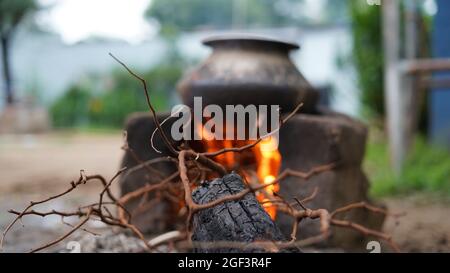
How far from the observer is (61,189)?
6.05 meters

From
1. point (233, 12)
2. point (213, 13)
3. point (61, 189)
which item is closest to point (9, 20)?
point (61, 189)

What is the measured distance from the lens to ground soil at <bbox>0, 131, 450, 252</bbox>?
11.0 feet

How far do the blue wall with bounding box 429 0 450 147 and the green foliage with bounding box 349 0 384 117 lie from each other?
1507 millimetres

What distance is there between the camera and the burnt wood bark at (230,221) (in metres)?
1.60

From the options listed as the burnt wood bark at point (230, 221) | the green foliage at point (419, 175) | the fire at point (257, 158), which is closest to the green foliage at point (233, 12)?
the green foliage at point (419, 175)

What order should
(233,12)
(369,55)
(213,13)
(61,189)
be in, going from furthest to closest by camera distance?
1. (233,12)
2. (213,13)
3. (369,55)
4. (61,189)

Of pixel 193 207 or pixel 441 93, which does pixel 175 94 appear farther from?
pixel 193 207

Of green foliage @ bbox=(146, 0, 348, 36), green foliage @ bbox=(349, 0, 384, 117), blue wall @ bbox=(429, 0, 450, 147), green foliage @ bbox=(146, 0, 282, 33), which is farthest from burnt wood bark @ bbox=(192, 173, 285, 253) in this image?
green foliage @ bbox=(146, 0, 282, 33)

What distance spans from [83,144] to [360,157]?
9972 millimetres

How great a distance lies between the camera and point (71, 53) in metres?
22.8

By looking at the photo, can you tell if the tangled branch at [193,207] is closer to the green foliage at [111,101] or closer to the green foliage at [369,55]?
the green foliage at [369,55]

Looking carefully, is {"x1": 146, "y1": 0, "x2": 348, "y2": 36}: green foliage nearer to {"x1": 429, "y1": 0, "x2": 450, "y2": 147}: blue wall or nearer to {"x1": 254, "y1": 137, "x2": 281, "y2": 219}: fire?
{"x1": 429, "y1": 0, "x2": 450, "y2": 147}: blue wall

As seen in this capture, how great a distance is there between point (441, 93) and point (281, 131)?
493 centimetres

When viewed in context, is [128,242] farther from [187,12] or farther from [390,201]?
[187,12]
